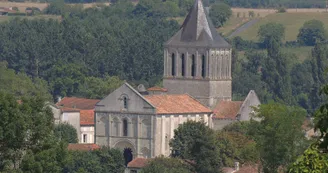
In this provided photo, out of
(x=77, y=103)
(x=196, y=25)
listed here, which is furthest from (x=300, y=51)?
(x=196, y=25)

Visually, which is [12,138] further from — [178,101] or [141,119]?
[178,101]

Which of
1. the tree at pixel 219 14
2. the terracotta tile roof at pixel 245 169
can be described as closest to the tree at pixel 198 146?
the terracotta tile roof at pixel 245 169

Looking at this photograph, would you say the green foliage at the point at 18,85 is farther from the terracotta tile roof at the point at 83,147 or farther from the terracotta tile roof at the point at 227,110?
the terracotta tile roof at the point at 83,147

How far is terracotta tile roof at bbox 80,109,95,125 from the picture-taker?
3676 inches

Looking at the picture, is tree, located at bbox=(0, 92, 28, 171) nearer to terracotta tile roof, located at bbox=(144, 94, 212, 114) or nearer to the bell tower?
terracotta tile roof, located at bbox=(144, 94, 212, 114)

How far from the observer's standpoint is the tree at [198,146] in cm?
7425

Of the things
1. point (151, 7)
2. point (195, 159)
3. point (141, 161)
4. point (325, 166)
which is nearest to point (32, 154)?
point (325, 166)

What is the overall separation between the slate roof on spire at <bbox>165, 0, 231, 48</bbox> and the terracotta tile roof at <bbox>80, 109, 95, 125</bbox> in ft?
17.9

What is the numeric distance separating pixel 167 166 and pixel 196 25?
2089 cm

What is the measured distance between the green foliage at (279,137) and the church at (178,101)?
78.8 feet

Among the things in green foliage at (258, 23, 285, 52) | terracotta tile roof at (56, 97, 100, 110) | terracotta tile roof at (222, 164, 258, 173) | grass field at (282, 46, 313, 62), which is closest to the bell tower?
terracotta tile roof at (56, 97, 100, 110)

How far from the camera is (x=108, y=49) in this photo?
136 meters

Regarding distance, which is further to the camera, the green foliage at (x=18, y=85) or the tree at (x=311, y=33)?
the tree at (x=311, y=33)

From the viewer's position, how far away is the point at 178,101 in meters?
87.6
